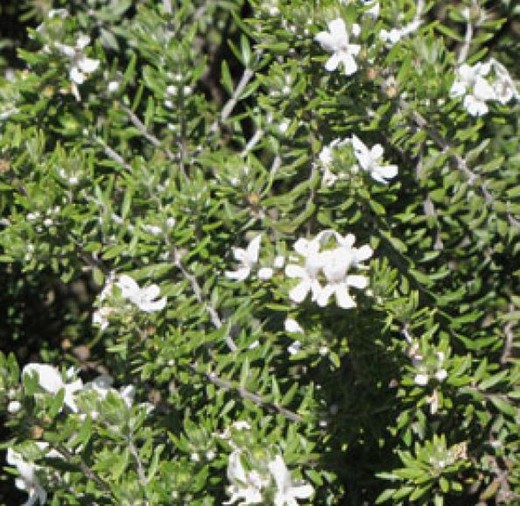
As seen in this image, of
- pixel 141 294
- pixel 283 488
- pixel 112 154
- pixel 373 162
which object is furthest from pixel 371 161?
pixel 112 154

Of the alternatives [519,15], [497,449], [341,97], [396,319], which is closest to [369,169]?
[341,97]

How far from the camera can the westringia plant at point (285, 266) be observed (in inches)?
88.0

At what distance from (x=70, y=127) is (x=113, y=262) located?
0.39 meters

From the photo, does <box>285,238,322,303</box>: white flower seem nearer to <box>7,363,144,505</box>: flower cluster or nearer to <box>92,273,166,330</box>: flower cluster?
<box>92,273,166,330</box>: flower cluster

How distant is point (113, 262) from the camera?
107 inches

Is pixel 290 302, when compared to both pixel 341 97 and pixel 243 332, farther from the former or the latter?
pixel 341 97

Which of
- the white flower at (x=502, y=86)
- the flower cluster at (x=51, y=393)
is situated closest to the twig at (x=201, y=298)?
the flower cluster at (x=51, y=393)

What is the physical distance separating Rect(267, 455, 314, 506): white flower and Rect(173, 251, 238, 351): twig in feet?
1.46

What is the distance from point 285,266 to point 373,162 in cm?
30

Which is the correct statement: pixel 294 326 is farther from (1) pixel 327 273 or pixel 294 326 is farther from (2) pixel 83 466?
(2) pixel 83 466

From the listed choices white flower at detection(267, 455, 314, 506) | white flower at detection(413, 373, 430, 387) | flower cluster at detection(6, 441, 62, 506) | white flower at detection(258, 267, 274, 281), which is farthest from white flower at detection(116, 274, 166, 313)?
white flower at detection(413, 373, 430, 387)

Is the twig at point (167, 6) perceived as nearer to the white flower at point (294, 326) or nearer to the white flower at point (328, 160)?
the white flower at point (328, 160)

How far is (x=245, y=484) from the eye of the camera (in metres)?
2.08

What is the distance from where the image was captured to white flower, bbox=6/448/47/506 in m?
2.32
